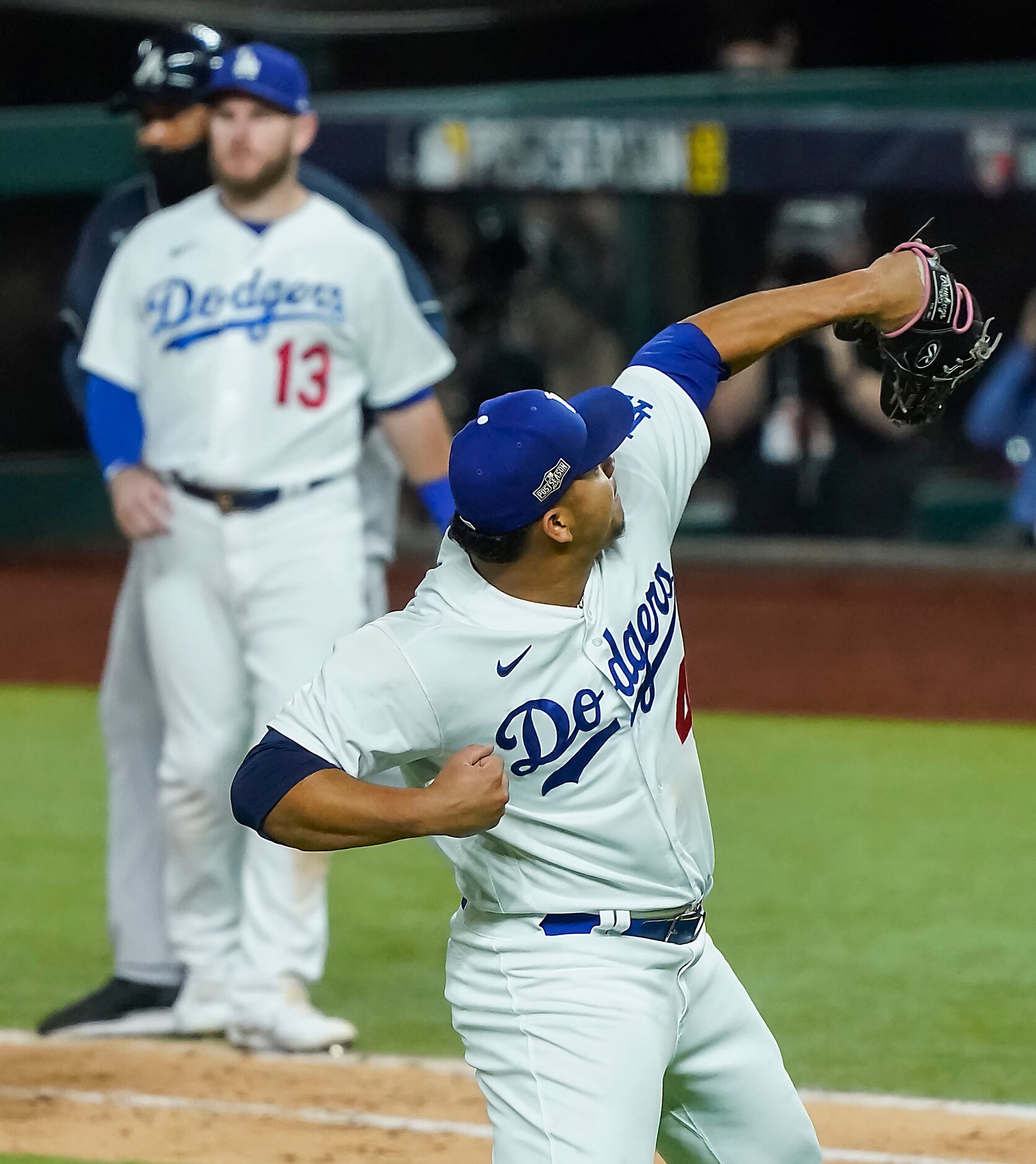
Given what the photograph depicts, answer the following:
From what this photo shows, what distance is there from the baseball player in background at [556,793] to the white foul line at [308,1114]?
907 millimetres

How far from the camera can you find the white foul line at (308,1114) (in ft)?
12.1

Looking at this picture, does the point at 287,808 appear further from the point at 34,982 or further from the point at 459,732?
the point at 34,982

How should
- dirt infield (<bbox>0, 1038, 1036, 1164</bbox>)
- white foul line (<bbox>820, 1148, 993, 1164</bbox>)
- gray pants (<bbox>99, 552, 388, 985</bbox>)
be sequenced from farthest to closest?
gray pants (<bbox>99, 552, 388, 985</bbox>)
dirt infield (<bbox>0, 1038, 1036, 1164</bbox>)
white foul line (<bbox>820, 1148, 993, 1164</bbox>)

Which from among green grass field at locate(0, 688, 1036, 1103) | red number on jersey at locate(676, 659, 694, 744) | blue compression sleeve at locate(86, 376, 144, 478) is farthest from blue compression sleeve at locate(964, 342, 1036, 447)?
red number on jersey at locate(676, 659, 694, 744)

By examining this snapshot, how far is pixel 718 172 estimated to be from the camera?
1203cm

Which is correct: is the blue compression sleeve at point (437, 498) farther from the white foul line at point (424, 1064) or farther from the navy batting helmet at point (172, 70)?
the white foul line at point (424, 1064)

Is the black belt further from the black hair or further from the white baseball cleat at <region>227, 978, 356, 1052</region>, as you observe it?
the black hair

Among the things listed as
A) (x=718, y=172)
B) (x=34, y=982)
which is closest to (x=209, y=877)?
(x=34, y=982)

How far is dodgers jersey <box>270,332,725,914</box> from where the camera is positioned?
2.65 m

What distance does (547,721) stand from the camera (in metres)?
2.72

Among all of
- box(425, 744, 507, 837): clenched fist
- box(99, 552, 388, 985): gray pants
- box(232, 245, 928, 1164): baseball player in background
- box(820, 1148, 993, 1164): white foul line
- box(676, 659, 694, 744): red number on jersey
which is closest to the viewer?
box(425, 744, 507, 837): clenched fist

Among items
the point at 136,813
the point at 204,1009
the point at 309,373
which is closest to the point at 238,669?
the point at 136,813

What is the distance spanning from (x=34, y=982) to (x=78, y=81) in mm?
12070

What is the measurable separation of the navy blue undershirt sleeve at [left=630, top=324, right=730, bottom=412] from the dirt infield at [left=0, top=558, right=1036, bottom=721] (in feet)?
18.3
